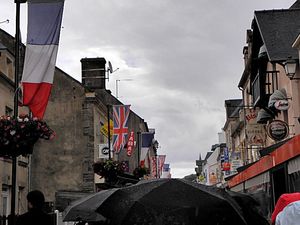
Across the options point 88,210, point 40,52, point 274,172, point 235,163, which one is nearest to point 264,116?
point 274,172

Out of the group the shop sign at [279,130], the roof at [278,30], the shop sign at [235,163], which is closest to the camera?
the shop sign at [279,130]

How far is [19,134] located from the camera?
35.8 feet

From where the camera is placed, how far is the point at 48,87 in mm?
12062

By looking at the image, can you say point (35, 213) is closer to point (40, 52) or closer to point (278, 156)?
point (40, 52)

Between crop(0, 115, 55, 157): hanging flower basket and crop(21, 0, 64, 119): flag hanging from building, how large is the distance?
615 mm

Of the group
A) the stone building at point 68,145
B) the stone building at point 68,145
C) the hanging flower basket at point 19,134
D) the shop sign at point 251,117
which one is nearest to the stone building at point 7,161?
the stone building at point 68,145

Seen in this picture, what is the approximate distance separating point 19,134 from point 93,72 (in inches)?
1075

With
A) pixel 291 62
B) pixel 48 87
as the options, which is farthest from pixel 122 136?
pixel 48 87

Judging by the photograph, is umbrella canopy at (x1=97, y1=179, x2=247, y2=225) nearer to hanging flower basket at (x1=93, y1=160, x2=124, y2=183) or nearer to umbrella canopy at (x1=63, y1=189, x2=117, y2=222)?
umbrella canopy at (x1=63, y1=189, x2=117, y2=222)

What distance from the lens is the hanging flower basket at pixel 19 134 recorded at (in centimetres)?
1088

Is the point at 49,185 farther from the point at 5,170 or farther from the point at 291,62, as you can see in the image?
the point at 291,62

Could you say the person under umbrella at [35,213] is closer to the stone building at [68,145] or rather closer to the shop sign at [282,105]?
the shop sign at [282,105]

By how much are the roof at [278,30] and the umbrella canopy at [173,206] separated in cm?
1774

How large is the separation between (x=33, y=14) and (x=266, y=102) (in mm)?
17447
